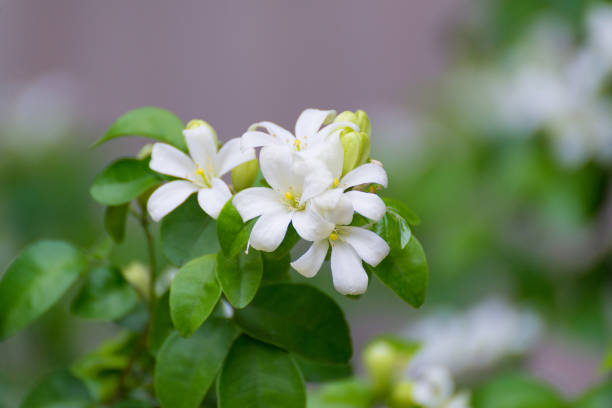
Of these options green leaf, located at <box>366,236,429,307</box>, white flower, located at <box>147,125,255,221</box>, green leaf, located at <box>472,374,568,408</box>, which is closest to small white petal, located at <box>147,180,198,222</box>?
white flower, located at <box>147,125,255,221</box>

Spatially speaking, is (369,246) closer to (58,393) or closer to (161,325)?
(161,325)

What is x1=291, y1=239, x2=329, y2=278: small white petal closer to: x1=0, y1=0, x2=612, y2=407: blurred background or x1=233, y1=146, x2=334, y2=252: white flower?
x1=233, y1=146, x2=334, y2=252: white flower

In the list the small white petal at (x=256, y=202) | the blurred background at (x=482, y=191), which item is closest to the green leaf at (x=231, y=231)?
the small white petal at (x=256, y=202)

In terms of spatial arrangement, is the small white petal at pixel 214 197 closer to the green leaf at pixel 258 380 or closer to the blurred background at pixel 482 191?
the green leaf at pixel 258 380

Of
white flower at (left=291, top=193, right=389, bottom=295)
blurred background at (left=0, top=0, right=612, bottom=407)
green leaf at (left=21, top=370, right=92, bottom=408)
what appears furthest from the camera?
blurred background at (left=0, top=0, right=612, bottom=407)

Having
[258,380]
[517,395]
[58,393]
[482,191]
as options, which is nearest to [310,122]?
[258,380]

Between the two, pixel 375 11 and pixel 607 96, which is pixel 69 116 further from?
pixel 375 11
